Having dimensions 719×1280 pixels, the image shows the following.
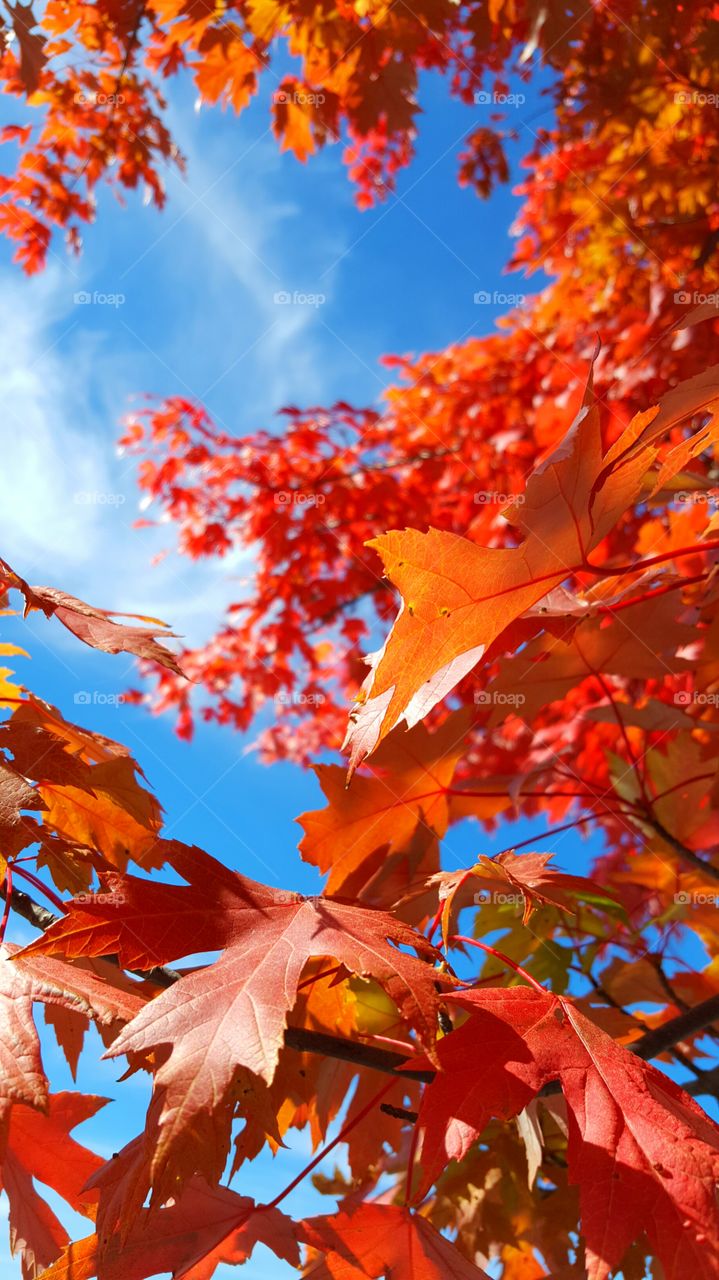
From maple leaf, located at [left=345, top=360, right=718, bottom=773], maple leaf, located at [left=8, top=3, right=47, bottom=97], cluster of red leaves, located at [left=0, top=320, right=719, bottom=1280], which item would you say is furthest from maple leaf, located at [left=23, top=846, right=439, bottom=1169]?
maple leaf, located at [left=8, top=3, right=47, bottom=97]

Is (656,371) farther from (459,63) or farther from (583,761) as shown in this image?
(459,63)

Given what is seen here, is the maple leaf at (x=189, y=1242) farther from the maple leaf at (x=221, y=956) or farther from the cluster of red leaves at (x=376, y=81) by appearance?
the cluster of red leaves at (x=376, y=81)

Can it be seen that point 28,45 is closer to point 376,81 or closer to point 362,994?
point 376,81

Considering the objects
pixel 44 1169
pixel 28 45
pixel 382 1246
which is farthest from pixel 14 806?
pixel 28 45

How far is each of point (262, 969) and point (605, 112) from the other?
4.52 meters

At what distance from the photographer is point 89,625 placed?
2.91 ft

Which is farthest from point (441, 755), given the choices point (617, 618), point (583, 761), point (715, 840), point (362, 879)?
point (583, 761)

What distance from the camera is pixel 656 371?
11.9ft

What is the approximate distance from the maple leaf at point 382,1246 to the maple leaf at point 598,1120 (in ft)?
0.56

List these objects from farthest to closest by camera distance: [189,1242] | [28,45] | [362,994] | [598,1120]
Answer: [28,45]
[362,994]
[189,1242]
[598,1120]

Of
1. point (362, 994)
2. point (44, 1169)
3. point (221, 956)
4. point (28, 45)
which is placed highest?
point (28, 45)

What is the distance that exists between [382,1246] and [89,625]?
61cm

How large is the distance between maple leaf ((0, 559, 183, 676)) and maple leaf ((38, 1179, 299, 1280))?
452 millimetres

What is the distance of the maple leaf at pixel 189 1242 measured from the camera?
717 mm
